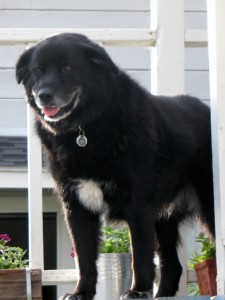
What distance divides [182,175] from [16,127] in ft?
11.0

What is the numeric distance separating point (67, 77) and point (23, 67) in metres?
0.23

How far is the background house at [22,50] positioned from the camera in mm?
7309

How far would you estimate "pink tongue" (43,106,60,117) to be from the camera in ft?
12.0

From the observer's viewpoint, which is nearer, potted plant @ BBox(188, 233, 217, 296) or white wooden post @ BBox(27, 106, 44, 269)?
potted plant @ BBox(188, 233, 217, 296)

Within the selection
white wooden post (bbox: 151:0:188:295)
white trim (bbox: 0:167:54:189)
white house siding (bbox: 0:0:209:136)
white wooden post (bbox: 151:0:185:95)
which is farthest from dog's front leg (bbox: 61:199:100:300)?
white house siding (bbox: 0:0:209:136)

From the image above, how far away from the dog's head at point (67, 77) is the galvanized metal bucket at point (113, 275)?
0.77m

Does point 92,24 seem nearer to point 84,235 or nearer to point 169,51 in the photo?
point 169,51

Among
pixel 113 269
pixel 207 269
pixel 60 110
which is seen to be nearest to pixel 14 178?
pixel 113 269

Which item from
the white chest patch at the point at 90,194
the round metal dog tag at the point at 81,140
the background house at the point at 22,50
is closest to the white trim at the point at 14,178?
the background house at the point at 22,50

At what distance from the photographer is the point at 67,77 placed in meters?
3.66

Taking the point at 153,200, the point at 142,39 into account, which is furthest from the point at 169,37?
the point at 153,200

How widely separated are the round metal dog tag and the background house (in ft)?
11.1

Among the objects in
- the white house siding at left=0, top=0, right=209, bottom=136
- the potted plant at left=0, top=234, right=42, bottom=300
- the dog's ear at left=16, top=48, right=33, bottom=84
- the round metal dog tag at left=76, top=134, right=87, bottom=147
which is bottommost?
the potted plant at left=0, top=234, right=42, bottom=300

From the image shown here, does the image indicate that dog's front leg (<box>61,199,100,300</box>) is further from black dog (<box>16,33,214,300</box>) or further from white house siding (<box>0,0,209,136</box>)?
white house siding (<box>0,0,209,136</box>)
